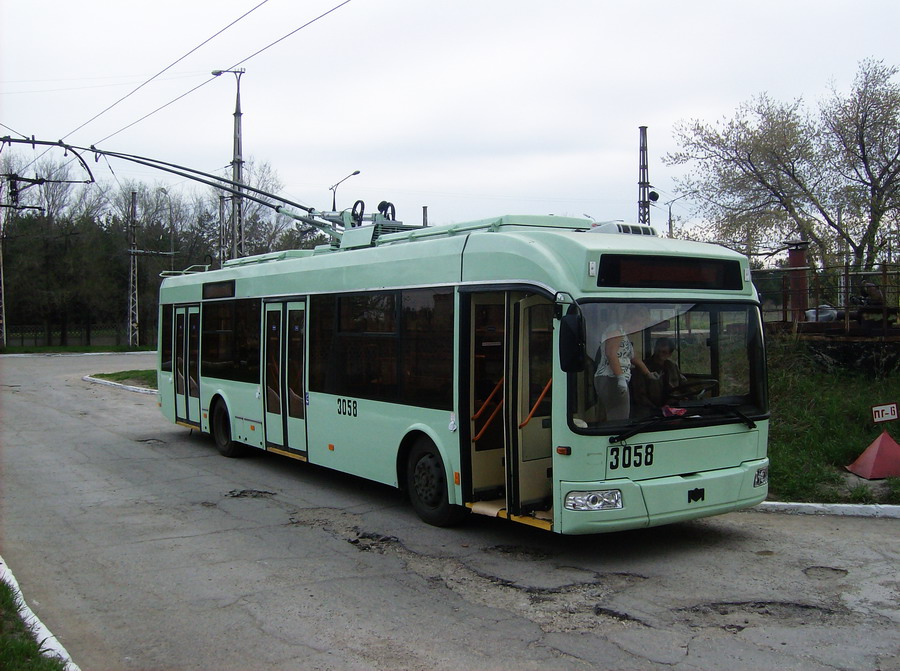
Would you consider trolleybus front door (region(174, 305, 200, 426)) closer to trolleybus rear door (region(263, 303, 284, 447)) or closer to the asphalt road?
trolleybus rear door (region(263, 303, 284, 447))

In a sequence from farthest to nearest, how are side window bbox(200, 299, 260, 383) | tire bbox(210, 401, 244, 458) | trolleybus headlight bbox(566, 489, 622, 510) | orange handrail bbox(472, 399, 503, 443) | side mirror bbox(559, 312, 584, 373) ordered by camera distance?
tire bbox(210, 401, 244, 458)
side window bbox(200, 299, 260, 383)
orange handrail bbox(472, 399, 503, 443)
trolleybus headlight bbox(566, 489, 622, 510)
side mirror bbox(559, 312, 584, 373)

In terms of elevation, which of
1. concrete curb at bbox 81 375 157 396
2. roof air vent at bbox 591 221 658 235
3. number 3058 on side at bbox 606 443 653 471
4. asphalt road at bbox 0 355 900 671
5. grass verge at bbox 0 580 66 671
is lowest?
asphalt road at bbox 0 355 900 671

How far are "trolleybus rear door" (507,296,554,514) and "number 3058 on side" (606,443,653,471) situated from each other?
715mm

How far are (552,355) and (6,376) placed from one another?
1201 inches

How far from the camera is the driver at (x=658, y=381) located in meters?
6.56

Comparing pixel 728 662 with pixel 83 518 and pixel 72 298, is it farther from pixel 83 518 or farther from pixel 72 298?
pixel 72 298

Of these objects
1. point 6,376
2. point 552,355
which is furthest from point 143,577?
point 6,376

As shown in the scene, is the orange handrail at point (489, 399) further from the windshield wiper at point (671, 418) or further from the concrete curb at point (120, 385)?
the concrete curb at point (120, 385)

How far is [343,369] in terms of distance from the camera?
9.30 meters

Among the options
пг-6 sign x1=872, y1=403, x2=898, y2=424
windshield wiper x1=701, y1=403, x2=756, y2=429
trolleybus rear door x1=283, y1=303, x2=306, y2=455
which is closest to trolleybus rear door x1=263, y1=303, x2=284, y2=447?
trolleybus rear door x1=283, y1=303, x2=306, y2=455

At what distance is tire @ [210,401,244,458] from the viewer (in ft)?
40.7

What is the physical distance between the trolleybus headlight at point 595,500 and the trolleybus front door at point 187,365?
8600mm

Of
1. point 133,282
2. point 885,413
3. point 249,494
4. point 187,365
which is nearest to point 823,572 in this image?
point 885,413

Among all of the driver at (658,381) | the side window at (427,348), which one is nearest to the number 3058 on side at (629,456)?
the driver at (658,381)
